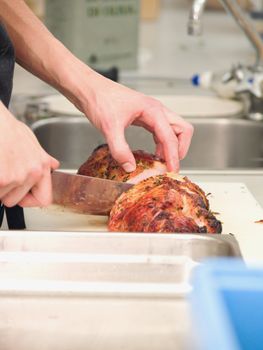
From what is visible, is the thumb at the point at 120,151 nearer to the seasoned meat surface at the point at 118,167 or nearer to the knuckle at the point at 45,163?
the seasoned meat surface at the point at 118,167

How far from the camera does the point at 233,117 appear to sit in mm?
1862

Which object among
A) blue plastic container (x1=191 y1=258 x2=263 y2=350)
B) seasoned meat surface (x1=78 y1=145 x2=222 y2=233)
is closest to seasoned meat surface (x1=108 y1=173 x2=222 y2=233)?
seasoned meat surface (x1=78 y1=145 x2=222 y2=233)

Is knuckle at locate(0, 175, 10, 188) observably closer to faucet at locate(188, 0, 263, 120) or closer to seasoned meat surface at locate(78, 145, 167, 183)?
seasoned meat surface at locate(78, 145, 167, 183)

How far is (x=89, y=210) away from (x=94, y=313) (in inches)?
13.3

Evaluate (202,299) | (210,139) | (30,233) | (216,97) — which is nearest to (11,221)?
(30,233)

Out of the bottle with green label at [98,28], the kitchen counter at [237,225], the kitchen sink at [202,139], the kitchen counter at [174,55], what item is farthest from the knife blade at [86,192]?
the bottle with green label at [98,28]

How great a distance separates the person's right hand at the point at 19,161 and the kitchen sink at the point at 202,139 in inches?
37.0

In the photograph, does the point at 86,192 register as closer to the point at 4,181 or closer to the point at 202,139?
the point at 4,181

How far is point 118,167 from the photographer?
112 cm

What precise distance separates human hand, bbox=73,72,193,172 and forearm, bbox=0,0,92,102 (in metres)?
0.03

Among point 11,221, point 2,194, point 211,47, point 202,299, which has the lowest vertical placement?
→ point 211,47

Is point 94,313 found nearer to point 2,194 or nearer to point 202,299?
point 2,194

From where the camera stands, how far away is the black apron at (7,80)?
3.48 feet

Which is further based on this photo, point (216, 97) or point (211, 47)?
point (211, 47)
